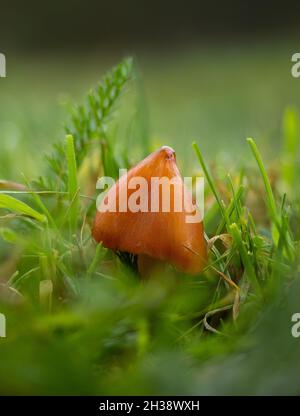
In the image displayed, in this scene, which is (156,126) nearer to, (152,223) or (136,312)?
(152,223)

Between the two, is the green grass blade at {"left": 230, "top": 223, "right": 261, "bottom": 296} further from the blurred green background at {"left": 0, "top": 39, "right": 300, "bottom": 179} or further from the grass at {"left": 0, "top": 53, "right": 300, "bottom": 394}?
the blurred green background at {"left": 0, "top": 39, "right": 300, "bottom": 179}

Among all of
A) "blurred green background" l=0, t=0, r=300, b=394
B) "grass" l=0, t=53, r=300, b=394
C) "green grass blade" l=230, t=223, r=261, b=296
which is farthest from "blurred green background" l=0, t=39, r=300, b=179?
"green grass blade" l=230, t=223, r=261, b=296

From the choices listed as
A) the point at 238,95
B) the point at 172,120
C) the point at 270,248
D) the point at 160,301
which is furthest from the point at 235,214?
the point at 238,95

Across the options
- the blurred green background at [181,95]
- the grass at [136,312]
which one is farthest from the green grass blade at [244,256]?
the blurred green background at [181,95]

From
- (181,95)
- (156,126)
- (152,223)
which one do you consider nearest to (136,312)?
(152,223)

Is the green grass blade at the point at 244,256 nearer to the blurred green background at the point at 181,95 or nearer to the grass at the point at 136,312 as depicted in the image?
the grass at the point at 136,312

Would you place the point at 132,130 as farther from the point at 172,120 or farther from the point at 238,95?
the point at 238,95
